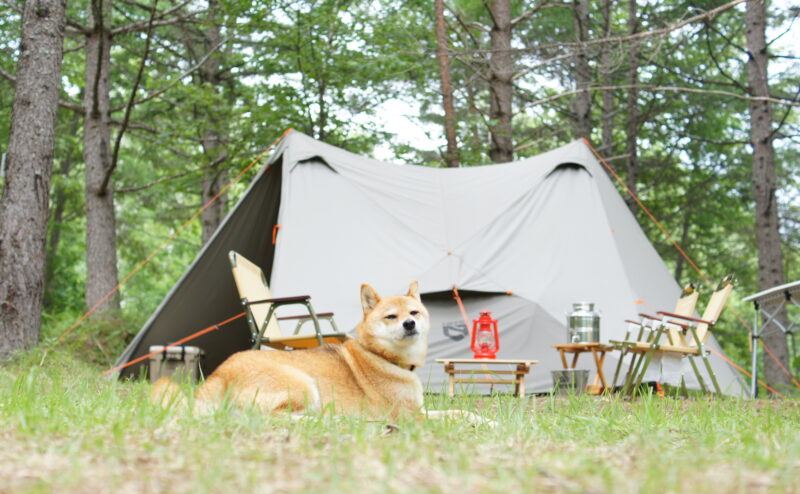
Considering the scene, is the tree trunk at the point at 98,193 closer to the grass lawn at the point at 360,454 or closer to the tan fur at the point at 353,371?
the tan fur at the point at 353,371

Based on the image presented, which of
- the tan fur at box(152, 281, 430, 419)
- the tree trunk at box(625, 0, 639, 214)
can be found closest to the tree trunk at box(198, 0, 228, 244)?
the tree trunk at box(625, 0, 639, 214)

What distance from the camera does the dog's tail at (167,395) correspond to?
2451 mm

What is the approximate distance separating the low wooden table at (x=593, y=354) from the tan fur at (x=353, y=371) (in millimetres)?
2110

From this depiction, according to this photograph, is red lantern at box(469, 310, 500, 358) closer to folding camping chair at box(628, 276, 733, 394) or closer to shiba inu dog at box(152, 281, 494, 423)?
folding camping chair at box(628, 276, 733, 394)

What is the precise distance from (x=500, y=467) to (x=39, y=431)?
1.19 metres

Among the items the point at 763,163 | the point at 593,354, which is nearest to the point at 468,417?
the point at 593,354

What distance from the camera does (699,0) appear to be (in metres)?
10.4

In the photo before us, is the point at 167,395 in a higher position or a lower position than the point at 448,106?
lower

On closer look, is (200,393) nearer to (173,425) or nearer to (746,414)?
(173,425)

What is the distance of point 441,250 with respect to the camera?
6.26 metres

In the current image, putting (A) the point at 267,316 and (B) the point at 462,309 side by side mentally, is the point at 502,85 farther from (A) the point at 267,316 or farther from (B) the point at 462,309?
(A) the point at 267,316

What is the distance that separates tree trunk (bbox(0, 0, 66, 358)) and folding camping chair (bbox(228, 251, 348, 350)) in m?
1.73

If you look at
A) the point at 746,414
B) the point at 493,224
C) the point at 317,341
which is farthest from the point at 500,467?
the point at 493,224

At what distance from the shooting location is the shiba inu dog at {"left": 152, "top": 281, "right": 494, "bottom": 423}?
3031 millimetres
